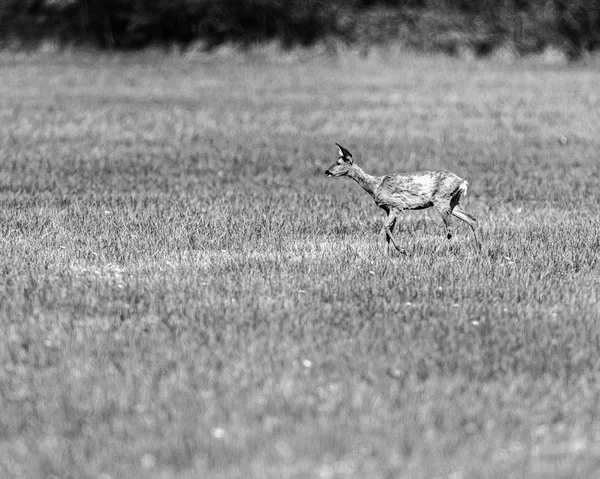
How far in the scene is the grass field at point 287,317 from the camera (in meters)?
5.21

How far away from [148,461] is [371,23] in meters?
31.7

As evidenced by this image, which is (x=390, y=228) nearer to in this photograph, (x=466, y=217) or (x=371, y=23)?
(x=466, y=217)

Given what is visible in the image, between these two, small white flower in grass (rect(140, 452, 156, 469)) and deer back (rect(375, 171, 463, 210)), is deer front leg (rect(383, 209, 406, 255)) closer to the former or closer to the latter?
deer back (rect(375, 171, 463, 210))

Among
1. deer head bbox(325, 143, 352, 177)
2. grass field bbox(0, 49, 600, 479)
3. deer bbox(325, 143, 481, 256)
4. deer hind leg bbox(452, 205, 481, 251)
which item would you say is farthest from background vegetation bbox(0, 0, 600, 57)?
deer bbox(325, 143, 481, 256)

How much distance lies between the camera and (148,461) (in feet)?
16.4

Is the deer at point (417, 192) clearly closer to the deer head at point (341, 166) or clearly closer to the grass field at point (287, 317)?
the deer head at point (341, 166)

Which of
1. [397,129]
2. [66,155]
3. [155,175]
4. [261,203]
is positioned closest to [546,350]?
[261,203]

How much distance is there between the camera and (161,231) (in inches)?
403

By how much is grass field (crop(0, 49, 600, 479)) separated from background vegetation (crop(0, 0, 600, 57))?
60.4 ft

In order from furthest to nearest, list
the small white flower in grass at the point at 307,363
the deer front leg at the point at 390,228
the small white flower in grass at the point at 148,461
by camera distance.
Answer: the deer front leg at the point at 390,228 → the small white flower in grass at the point at 307,363 → the small white flower in grass at the point at 148,461

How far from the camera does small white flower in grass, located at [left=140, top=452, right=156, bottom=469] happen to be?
4.98m

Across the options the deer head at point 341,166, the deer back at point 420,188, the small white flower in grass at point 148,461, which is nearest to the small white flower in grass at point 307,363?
the small white flower in grass at point 148,461

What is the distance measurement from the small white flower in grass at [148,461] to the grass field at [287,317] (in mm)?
18

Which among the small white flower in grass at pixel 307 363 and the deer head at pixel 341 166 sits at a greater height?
the small white flower in grass at pixel 307 363
